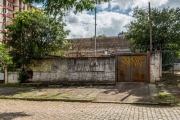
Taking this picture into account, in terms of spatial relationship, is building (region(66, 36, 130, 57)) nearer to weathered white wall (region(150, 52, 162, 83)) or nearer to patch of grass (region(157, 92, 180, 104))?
weathered white wall (region(150, 52, 162, 83))

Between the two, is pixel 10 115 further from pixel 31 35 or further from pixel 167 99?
pixel 31 35

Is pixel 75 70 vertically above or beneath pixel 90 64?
beneath

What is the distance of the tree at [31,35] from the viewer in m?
13.8

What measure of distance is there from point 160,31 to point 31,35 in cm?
1157

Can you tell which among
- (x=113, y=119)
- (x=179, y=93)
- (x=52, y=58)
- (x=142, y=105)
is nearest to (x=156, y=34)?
(x=179, y=93)

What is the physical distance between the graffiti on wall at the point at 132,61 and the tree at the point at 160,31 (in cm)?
472

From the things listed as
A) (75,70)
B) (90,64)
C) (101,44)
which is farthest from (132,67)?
(101,44)

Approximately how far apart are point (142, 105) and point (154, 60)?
6.11 metres

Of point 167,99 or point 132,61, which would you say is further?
point 132,61

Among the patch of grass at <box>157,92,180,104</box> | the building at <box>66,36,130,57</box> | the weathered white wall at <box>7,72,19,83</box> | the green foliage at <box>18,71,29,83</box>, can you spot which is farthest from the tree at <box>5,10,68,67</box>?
the building at <box>66,36,130,57</box>

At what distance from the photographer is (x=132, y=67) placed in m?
13.2

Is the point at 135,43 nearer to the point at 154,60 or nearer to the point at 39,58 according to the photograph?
the point at 154,60

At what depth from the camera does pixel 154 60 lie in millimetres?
13227

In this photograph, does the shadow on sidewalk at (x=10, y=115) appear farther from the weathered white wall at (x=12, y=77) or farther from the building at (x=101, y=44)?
the building at (x=101, y=44)
